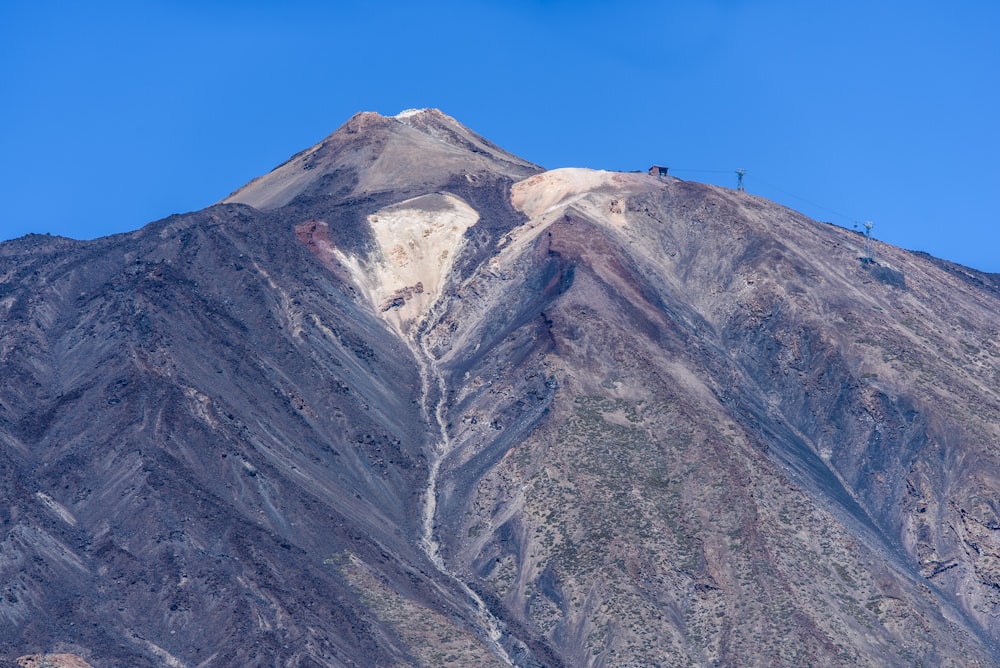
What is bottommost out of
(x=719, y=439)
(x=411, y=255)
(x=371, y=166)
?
(x=719, y=439)

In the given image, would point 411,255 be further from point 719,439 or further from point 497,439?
point 719,439

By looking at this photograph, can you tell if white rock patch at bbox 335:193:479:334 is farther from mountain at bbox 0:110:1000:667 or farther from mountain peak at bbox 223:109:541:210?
mountain peak at bbox 223:109:541:210

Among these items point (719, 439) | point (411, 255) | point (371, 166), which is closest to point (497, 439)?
point (719, 439)

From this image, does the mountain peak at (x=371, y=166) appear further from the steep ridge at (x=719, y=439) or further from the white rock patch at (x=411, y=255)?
the steep ridge at (x=719, y=439)

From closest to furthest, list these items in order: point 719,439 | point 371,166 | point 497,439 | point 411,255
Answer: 1. point 719,439
2. point 497,439
3. point 411,255
4. point 371,166

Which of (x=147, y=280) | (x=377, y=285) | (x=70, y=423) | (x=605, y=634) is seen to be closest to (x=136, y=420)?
(x=70, y=423)

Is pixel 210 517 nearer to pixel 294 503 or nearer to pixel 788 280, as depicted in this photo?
pixel 294 503

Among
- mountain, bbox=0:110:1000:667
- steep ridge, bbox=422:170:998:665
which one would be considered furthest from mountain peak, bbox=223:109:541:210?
steep ridge, bbox=422:170:998:665
